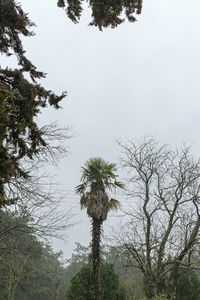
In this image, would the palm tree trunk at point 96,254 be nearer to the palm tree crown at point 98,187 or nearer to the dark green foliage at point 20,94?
the palm tree crown at point 98,187

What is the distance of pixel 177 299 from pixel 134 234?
7444 millimetres

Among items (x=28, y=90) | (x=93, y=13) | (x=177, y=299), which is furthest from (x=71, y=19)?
(x=177, y=299)

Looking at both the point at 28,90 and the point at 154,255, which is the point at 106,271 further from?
the point at 28,90

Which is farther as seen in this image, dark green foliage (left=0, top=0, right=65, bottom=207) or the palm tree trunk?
the palm tree trunk

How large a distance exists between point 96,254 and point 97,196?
306 centimetres

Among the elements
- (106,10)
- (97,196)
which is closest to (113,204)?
(97,196)

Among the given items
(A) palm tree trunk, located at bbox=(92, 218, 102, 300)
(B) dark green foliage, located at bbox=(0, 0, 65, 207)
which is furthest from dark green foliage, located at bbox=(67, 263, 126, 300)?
(B) dark green foliage, located at bbox=(0, 0, 65, 207)

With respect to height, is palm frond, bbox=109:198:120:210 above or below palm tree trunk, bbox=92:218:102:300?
above

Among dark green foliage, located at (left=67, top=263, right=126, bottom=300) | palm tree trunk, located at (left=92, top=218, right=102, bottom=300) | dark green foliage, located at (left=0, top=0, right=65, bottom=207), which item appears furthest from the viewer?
dark green foliage, located at (left=67, top=263, right=126, bottom=300)

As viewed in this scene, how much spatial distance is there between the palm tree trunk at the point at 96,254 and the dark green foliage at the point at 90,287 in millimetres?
4924

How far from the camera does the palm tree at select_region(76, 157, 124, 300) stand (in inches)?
942

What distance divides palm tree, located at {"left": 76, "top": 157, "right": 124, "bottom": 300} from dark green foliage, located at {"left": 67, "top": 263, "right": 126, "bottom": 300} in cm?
520

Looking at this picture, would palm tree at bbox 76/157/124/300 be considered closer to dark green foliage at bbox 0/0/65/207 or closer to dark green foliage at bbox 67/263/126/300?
dark green foliage at bbox 67/263/126/300

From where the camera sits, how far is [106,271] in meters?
30.0
